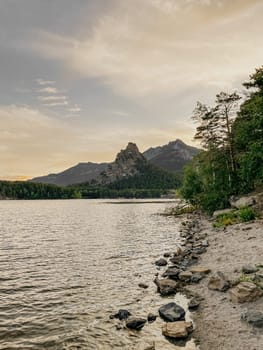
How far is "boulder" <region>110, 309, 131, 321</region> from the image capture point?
521 inches

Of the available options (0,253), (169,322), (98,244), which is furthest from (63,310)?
(98,244)

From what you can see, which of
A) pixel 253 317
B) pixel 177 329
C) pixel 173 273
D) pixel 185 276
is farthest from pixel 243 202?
pixel 177 329

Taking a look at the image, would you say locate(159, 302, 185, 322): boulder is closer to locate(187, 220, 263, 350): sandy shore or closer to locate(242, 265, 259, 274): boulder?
locate(187, 220, 263, 350): sandy shore

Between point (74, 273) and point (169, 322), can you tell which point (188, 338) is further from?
point (74, 273)

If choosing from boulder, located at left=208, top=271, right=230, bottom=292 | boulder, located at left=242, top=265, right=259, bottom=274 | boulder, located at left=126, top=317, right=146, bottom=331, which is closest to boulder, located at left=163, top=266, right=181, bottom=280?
boulder, located at left=208, top=271, right=230, bottom=292

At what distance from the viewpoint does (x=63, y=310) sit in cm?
1455

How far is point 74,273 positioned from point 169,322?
10.9 metres

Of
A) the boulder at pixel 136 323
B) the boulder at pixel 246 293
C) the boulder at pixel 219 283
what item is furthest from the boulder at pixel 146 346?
the boulder at pixel 219 283

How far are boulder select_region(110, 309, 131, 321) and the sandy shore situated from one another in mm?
2976

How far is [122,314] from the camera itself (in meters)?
13.3

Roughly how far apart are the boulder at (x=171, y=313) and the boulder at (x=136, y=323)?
98cm

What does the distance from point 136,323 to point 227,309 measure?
394 cm

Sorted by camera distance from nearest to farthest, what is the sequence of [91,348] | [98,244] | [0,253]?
[91,348]
[0,253]
[98,244]

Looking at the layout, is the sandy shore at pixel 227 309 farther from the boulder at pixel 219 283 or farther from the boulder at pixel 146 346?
the boulder at pixel 146 346
